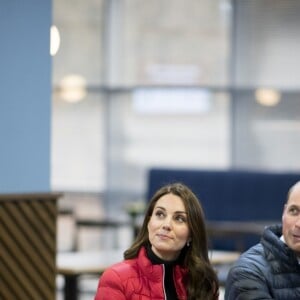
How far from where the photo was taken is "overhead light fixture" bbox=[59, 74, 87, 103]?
1012cm

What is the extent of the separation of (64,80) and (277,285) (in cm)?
688

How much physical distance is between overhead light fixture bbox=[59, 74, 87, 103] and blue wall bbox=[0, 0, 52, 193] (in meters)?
4.98

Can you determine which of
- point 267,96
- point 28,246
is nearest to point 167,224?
point 28,246

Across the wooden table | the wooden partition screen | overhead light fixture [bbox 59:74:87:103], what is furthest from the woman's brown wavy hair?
overhead light fixture [bbox 59:74:87:103]

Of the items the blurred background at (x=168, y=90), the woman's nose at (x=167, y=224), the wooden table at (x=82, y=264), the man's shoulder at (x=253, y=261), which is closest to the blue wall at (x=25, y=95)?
the wooden table at (x=82, y=264)

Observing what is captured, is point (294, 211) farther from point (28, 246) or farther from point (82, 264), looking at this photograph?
point (82, 264)

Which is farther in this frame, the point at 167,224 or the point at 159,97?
the point at 159,97

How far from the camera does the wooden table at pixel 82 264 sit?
6.30m

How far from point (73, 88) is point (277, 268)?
270 inches

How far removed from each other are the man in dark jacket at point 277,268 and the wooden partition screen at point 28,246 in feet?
5.48

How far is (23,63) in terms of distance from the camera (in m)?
5.01

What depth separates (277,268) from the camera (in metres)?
3.50

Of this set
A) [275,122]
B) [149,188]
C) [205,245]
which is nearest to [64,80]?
[149,188]

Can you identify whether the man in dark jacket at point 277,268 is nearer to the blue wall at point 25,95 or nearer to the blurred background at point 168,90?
the blue wall at point 25,95
